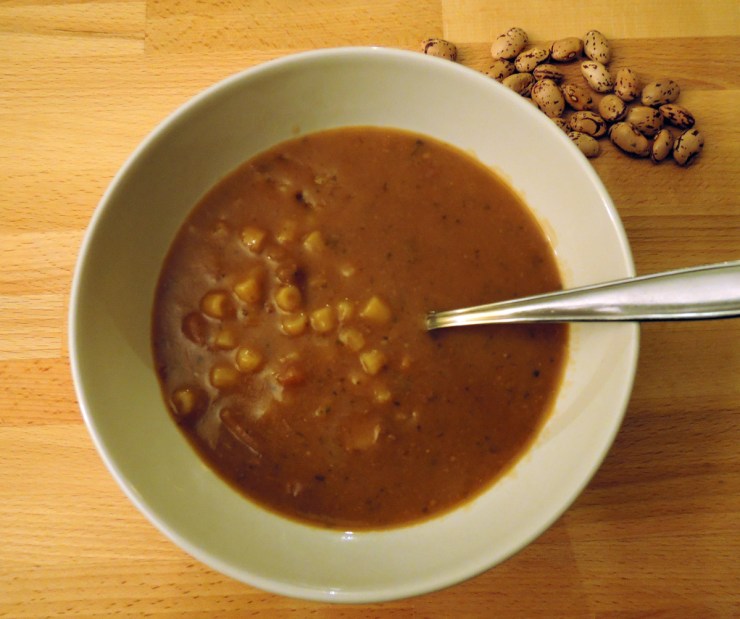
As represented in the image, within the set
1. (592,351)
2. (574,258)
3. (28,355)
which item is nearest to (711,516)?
(592,351)

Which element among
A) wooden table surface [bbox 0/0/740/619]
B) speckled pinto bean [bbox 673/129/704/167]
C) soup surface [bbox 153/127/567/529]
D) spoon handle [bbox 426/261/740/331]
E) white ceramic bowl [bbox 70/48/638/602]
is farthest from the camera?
speckled pinto bean [bbox 673/129/704/167]

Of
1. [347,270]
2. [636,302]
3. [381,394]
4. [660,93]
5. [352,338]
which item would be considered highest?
[660,93]

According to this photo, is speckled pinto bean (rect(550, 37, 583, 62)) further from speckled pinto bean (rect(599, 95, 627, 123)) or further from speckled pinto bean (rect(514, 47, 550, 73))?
speckled pinto bean (rect(599, 95, 627, 123))

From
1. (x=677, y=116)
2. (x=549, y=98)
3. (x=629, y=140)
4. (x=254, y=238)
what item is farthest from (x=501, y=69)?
(x=254, y=238)

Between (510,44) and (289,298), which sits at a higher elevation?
(510,44)

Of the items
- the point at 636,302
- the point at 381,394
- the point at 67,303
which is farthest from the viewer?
the point at 67,303

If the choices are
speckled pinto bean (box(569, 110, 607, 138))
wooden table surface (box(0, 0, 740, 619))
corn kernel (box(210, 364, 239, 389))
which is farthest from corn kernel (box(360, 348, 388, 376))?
speckled pinto bean (box(569, 110, 607, 138))

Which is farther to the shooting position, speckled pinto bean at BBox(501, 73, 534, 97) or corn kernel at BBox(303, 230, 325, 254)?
speckled pinto bean at BBox(501, 73, 534, 97)

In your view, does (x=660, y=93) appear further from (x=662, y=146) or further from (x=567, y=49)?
(x=567, y=49)

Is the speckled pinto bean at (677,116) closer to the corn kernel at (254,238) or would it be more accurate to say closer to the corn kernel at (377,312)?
the corn kernel at (377,312)
